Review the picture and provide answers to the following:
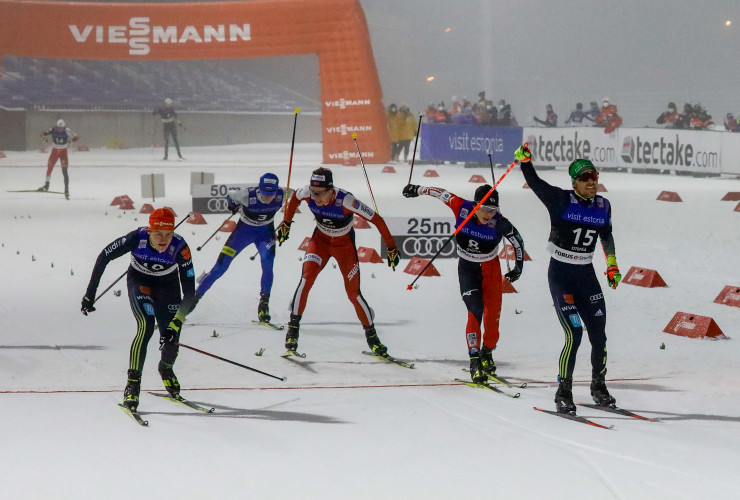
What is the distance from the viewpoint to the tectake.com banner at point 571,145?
1238 inches

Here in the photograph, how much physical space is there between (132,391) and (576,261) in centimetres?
353

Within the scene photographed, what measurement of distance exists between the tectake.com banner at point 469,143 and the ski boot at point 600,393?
25628 mm

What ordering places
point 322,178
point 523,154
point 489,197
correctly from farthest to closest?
point 322,178
point 489,197
point 523,154

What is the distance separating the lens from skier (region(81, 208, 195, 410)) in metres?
7.93

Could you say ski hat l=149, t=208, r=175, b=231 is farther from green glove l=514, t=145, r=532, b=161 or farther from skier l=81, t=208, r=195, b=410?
green glove l=514, t=145, r=532, b=161

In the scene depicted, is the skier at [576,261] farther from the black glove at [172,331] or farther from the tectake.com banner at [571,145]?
the tectake.com banner at [571,145]

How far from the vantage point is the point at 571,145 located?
32.2m

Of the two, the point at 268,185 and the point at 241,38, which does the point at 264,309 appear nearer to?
the point at 268,185

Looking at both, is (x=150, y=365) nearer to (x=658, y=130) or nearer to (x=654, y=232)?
(x=654, y=232)

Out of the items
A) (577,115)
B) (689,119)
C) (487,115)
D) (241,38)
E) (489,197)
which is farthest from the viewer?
(487,115)

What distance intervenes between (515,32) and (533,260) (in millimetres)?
52525

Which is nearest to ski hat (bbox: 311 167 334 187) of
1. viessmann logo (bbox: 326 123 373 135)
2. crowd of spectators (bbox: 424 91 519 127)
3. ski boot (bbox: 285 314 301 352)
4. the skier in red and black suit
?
the skier in red and black suit


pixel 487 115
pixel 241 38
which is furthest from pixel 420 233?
pixel 241 38

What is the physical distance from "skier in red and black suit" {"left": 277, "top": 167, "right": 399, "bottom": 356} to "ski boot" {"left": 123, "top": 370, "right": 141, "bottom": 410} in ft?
8.21
